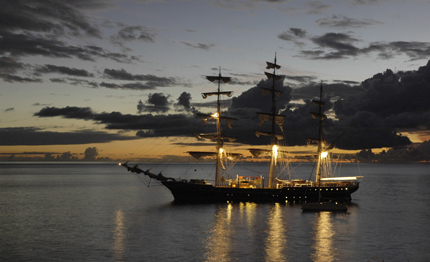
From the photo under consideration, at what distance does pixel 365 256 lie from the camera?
1658 inches

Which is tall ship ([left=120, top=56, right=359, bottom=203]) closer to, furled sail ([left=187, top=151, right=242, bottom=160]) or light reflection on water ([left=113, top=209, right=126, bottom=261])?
furled sail ([left=187, top=151, right=242, bottom=160])

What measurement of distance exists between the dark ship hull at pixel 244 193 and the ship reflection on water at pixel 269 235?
584 centimetres

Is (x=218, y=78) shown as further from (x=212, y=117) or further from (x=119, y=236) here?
(x=119, y=236)

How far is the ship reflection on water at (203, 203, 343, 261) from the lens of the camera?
4206 cm

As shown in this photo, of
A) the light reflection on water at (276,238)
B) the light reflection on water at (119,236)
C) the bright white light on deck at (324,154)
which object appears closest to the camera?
the light reflection on water at (276,238)

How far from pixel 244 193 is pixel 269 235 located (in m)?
28.7

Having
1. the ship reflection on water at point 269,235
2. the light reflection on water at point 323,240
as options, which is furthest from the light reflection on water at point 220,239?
the light reflection on water at point 323,240

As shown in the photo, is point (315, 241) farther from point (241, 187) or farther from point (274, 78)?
point (274, 78)

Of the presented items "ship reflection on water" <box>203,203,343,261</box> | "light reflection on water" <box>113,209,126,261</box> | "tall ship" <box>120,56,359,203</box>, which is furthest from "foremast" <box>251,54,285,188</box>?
"light reflection on water" <box>113,209,126,261</box>

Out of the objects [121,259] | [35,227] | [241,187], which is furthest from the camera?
[241,187]

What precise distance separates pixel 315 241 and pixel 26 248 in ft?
106

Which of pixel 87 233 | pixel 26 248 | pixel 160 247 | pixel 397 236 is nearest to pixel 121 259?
pixel 160 247

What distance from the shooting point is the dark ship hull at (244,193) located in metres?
80.3

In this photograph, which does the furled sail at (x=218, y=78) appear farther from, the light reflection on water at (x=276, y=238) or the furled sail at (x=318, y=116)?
the light reflection on water at (x=276, y=238)
